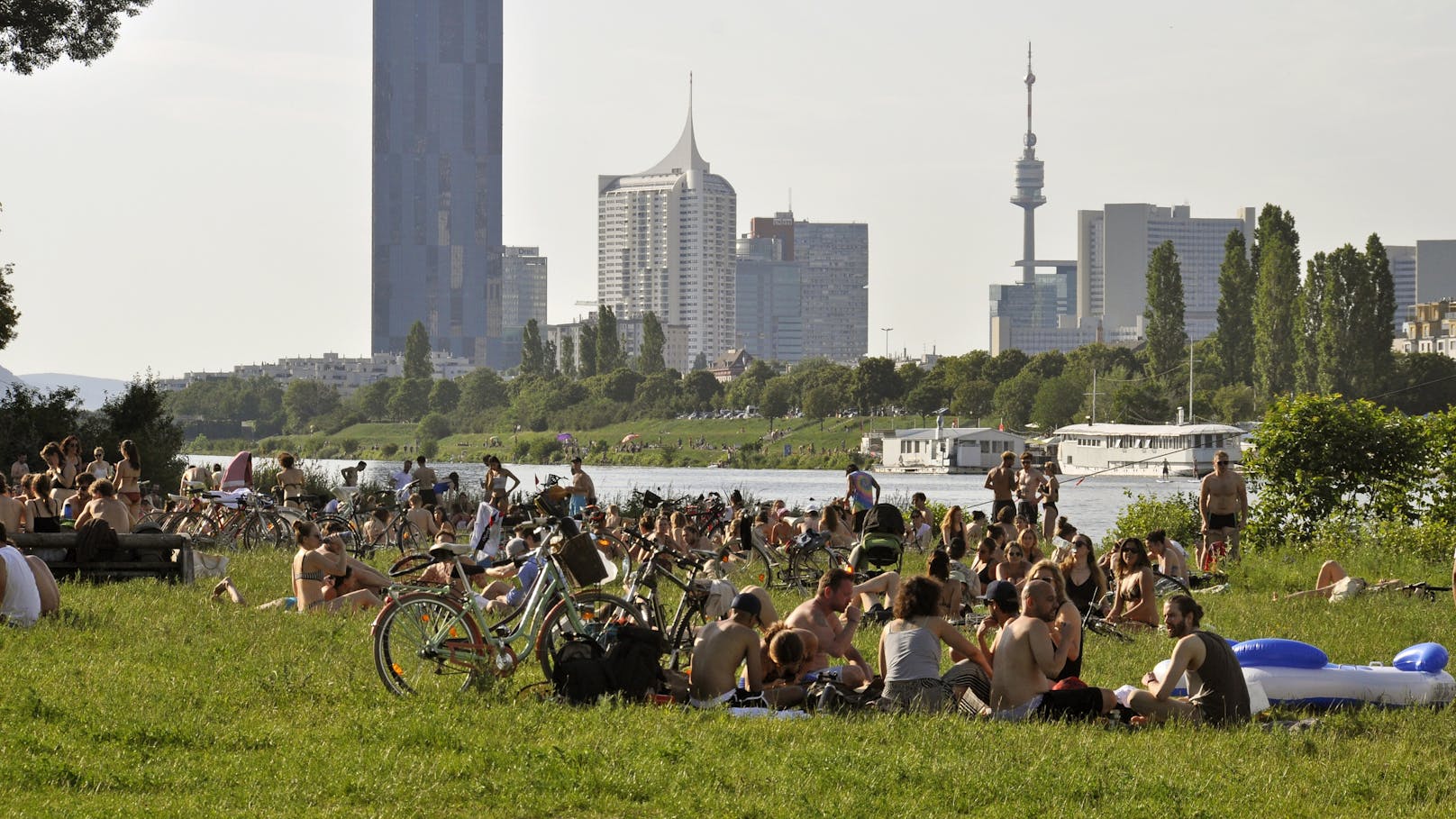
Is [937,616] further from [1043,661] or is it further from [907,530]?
[907,530]

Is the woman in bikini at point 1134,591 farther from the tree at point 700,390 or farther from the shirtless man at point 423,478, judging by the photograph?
the tree at point 700,390

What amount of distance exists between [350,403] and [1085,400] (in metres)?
86.4

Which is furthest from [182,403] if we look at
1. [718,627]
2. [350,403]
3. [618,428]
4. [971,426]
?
[718,627]

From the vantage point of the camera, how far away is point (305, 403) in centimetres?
18200

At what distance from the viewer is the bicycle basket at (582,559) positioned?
9.82 metres

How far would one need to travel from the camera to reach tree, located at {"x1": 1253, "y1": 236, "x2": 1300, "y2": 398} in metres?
79.2

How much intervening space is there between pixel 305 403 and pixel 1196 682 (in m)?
178

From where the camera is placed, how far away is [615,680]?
9.66m

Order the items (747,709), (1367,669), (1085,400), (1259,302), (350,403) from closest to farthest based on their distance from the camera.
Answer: (747,709), (1367,669), (1259,302), (1085,400), (350,403)

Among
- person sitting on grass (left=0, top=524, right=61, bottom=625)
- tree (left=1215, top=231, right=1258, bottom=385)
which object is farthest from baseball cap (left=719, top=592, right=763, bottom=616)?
tree (left=1215, top=231, right=1258, bottom=385)

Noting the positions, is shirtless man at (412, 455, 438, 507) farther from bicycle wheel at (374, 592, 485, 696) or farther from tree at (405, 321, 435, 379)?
Result: tree at (405, 321, 435, 379)

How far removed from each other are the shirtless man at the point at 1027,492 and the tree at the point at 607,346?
119 meters

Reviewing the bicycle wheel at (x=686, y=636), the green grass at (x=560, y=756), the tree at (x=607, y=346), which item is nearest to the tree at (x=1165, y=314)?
the tree at (x=607, y=346)

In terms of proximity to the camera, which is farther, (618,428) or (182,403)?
(182,403)
